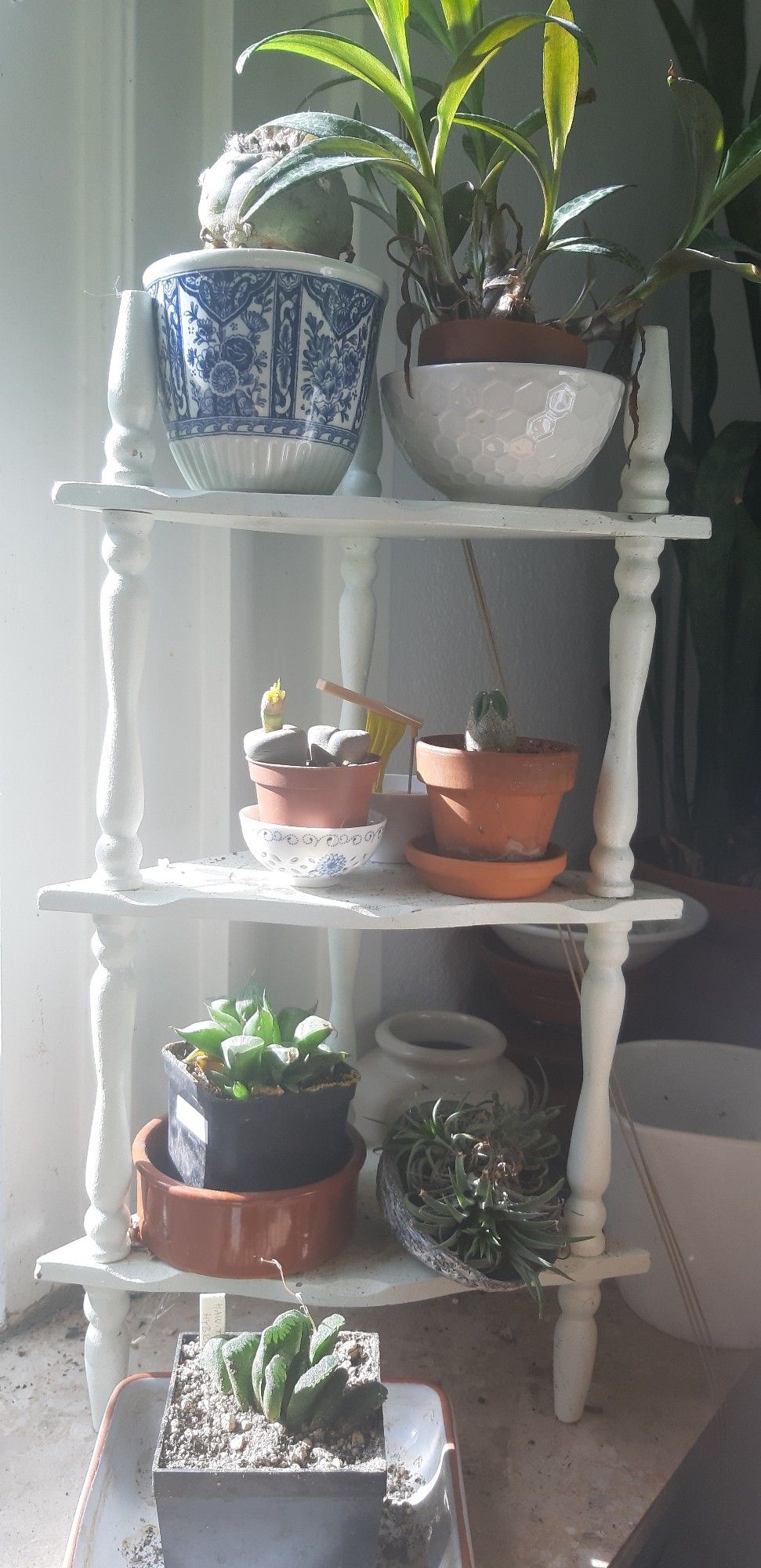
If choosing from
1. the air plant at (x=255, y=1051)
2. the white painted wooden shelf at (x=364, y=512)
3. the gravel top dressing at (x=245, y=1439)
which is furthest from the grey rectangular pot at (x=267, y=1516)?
the white painted wooden shelf at (x=364, y=512)

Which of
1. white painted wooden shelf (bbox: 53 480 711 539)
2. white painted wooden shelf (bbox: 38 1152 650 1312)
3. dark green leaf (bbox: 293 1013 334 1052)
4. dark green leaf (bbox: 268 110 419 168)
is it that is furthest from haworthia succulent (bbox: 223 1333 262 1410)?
dark green leaf (bbox: 268 110 419 168)

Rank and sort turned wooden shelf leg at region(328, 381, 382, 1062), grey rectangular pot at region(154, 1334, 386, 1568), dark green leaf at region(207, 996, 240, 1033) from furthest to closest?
turned wooden shelf leg at region(328, 381, 382, 1062) → dark green leaf at region(207, 996, 240, 1033) → grey rectangular pot at region(154, 1334, 386, 1568)

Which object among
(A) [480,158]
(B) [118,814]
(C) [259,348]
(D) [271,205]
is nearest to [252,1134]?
(B) [118,814]

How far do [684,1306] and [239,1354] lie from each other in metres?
0.49

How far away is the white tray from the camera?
776 mm

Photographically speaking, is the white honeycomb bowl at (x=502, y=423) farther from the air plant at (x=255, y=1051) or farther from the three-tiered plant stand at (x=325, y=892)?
the air plant at (x=255, y=1051)

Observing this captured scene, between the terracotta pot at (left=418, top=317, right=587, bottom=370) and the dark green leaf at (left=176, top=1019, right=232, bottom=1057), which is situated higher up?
the terracotta pot at (left=418, top=317, right=587, bottom=370)

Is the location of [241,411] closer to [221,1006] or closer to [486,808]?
[486,808]

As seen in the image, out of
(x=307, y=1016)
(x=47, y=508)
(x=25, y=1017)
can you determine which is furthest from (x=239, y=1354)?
(x=47, y=508)

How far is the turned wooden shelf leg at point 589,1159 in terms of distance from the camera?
92 centimetres

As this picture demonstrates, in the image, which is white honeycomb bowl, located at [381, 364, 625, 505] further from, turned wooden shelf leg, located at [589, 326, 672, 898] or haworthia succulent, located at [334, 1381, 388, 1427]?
haworthia succulent, located at [334, 1381, 388, 1427]

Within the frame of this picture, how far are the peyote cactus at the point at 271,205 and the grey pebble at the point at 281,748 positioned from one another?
349 millimetres

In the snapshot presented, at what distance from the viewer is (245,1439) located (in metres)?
0.74

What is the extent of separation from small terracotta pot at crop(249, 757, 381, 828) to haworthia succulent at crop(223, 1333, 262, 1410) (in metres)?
0.36
